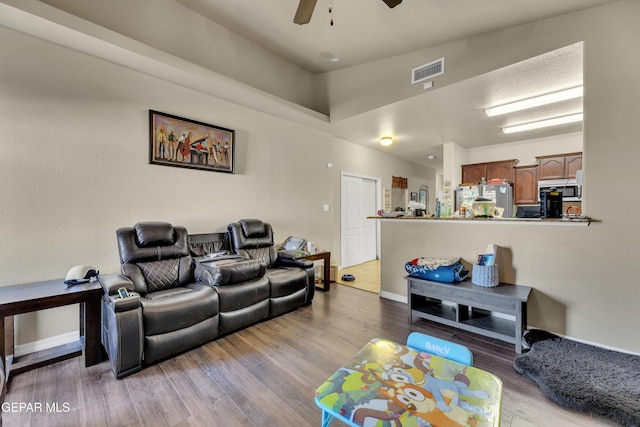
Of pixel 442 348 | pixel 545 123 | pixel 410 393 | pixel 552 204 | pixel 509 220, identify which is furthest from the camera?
pixel 545 123

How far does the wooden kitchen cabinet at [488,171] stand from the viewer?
214 inches

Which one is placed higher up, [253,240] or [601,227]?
[601,227]

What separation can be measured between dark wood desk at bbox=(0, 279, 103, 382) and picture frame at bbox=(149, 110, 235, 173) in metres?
1.47

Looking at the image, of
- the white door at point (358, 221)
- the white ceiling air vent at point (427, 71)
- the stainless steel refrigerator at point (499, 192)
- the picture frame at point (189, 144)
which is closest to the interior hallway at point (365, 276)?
the white door at point (358, 221)

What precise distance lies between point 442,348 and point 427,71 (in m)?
3.16

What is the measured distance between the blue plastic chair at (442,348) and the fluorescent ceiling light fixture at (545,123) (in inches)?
180

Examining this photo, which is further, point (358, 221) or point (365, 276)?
point (358, 221)

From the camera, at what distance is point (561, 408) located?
1674 millimetres

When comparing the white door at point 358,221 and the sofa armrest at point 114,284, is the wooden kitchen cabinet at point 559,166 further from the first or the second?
the sofa armrest at point 114,284

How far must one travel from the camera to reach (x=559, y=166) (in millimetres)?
4902

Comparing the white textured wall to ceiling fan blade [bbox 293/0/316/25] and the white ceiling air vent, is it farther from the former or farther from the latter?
ceiling fan blade [bbox 293/0/316/25]

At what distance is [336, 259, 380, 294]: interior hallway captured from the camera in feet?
14.2

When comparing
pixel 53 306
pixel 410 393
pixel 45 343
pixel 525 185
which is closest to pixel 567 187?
pixel 525 185

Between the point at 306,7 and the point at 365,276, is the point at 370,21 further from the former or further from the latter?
the point at 365,276
